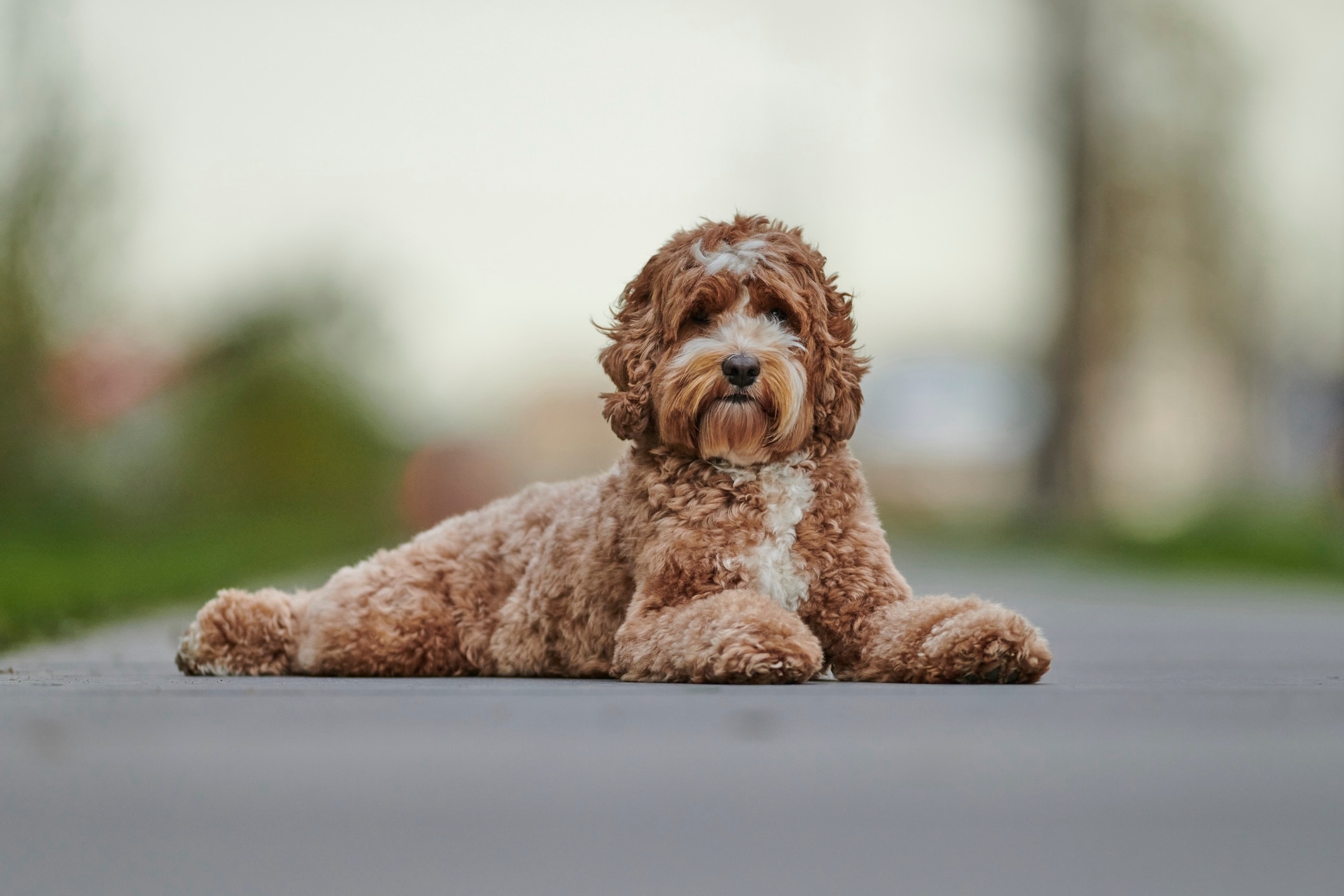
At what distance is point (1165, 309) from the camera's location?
19266mm

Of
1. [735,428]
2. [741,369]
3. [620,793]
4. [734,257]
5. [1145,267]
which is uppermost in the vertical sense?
[1145,267]

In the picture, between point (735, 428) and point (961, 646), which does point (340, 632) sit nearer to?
point (735, 428)

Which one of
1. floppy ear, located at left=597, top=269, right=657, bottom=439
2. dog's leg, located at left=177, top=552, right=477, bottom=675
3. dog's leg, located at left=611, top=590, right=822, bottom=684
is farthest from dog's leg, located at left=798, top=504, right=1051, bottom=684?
dog's leg, located at left=177, top=552, right=477, bottom=675

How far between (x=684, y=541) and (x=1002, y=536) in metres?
16.2

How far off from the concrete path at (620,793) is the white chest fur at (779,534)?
561 millimetres

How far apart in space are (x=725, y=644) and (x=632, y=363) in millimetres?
856

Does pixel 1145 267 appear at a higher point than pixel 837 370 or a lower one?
higher

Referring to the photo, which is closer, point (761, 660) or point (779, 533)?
point (761, 660)

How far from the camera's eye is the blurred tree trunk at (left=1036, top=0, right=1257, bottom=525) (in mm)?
18781

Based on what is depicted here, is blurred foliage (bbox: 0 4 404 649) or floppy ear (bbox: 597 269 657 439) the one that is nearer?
floppy ear (bbox: 597 269 657 439)

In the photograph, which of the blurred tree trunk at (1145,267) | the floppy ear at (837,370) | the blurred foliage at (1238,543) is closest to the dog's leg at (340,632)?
the floppy ear at (837,370)

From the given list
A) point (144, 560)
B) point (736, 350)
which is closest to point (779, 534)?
point (736, 350)

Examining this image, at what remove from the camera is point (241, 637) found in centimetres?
405

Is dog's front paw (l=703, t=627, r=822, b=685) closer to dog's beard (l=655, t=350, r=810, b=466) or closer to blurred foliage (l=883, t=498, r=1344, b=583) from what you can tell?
dog's beard (l=655, t=350, r=810, b=466)
